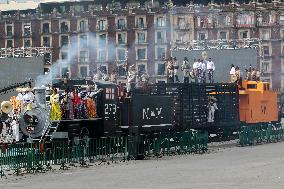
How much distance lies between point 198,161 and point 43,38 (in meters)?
98.6

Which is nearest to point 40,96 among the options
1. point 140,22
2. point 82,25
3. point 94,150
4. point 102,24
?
point 94,150

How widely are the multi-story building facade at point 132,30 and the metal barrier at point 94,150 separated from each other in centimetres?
8068

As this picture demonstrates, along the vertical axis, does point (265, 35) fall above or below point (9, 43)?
above

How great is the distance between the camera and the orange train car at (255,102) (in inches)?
1699

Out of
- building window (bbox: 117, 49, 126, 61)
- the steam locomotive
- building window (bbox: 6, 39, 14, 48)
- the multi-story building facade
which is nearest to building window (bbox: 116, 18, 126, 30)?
the multi-story building facade

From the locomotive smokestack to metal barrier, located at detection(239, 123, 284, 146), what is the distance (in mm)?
11373

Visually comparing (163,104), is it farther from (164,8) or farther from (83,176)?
(164,8)

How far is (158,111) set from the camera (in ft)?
115

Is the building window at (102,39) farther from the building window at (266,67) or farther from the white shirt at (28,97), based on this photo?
the white shirt at (28,97)

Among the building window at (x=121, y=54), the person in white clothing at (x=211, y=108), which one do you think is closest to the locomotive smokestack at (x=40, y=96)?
the person in white clothing at (x=211, y=108)

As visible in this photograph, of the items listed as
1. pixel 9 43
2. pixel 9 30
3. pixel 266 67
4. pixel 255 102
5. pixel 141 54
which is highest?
pixel 9 30

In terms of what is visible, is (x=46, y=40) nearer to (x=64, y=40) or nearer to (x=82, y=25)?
(x=64, y=40)

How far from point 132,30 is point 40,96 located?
9563 cm

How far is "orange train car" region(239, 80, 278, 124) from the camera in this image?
43156 millimetres
